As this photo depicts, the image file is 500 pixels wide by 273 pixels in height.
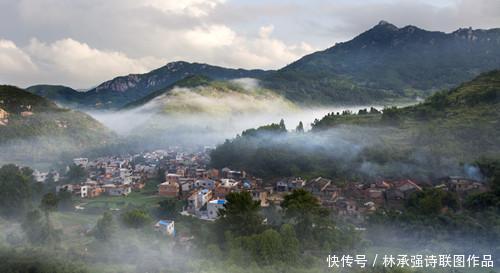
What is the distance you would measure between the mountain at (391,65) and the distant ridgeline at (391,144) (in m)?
48.7

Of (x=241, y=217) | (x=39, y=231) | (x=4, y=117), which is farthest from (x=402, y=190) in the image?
(x=4, y=117)

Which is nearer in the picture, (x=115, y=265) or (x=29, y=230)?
(x=115, y=265)

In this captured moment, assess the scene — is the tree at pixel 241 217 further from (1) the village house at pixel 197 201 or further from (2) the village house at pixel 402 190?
(2) the village house at pixel 402 190

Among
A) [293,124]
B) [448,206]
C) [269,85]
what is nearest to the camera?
[448,206]

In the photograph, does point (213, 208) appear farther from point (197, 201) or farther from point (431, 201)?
point (431, 201)

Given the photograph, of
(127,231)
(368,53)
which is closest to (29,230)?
(127,231)

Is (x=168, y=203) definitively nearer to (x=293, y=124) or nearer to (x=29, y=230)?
(x=29, y=230)

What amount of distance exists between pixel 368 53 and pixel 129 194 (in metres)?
120

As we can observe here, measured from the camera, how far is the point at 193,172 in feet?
128

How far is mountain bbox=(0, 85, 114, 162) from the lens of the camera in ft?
152

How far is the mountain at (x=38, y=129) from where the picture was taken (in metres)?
46.3

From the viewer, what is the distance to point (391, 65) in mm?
122875

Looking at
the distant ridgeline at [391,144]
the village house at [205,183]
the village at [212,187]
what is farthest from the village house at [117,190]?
the distant ridgeline at [391,144]

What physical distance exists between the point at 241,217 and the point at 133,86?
135m
